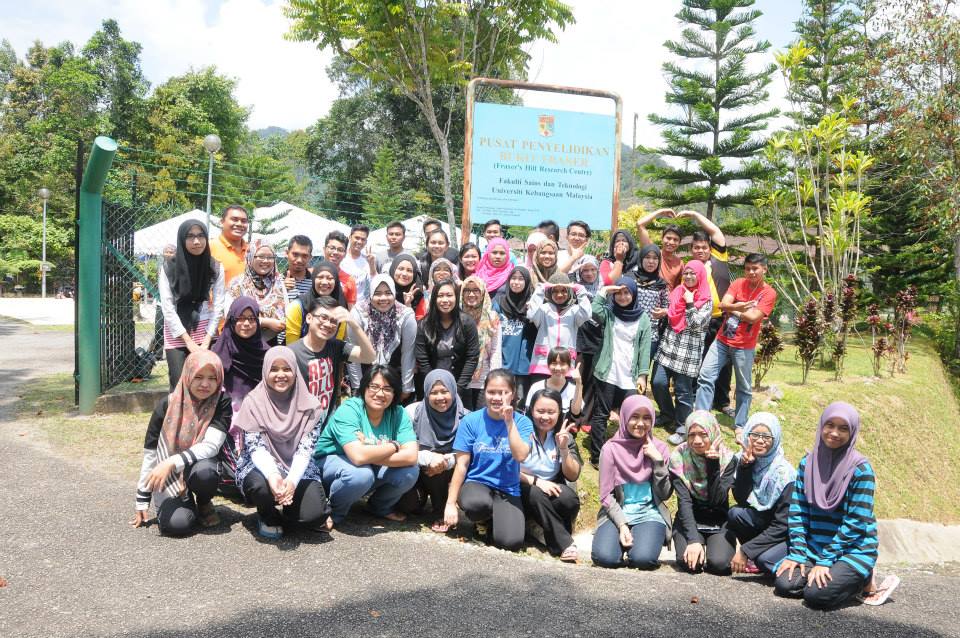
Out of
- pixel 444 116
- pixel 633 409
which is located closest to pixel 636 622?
pixel 633 409

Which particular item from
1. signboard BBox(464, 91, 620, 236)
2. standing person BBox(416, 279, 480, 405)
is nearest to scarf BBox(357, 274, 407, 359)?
standing person BBox(416, 279, 480, 405)

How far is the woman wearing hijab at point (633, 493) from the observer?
362cm

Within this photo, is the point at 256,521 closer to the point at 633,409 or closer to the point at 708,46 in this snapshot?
the point at 633,409

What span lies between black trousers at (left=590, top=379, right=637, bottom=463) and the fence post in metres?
3.99

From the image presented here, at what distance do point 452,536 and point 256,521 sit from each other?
3.52ft

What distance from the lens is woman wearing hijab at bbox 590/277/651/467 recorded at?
16.1 feet

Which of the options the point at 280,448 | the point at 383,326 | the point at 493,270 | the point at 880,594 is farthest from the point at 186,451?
the point at 880,594

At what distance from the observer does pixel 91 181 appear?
17.4ft

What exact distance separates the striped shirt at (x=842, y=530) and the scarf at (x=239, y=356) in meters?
2.95

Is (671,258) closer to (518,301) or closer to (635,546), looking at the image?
(518,301)

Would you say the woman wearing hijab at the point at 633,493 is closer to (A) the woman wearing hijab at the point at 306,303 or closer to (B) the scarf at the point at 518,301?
(B) the scarf at the point at 518,301

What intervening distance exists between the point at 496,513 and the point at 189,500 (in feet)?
5.29

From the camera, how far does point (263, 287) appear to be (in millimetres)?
→ 4402

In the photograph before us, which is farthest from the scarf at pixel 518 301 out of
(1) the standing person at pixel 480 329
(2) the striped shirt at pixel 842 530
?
(2) the striped shirt at pixel 842 530
